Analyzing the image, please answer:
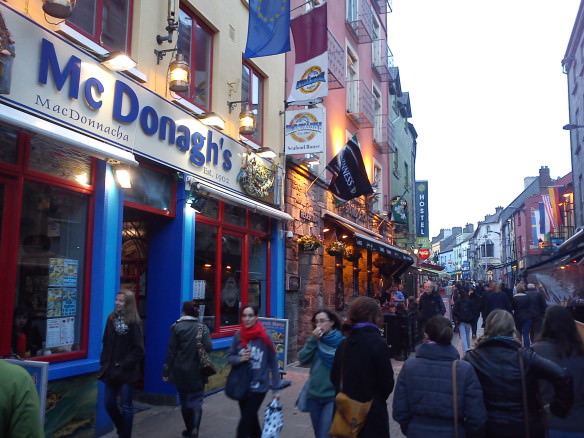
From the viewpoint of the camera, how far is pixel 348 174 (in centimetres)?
1349

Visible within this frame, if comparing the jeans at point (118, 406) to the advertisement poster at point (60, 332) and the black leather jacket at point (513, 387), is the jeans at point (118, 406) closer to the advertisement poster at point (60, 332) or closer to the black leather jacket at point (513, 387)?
the advertisement poster at point (60, 332)

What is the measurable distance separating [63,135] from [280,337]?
13.9 ft

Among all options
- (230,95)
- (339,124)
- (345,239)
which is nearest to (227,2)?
(230,95)

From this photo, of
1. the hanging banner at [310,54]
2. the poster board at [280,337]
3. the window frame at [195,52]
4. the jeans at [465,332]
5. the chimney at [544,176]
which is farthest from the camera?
the chimney at [544,176]

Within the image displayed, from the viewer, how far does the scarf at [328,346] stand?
4.79 m

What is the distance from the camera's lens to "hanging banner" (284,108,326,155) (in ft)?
37.0

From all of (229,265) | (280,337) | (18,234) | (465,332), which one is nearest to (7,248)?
(18,234)

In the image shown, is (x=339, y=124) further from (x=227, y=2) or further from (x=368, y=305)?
(x=368, y=305)

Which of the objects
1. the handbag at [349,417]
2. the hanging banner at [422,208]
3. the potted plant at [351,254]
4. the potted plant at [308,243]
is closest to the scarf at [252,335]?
the handbag at [349,417]

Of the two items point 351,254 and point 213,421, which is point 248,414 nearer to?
point 213,421

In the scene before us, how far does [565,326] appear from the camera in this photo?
406cm

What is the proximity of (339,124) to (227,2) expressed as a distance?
6.46 m

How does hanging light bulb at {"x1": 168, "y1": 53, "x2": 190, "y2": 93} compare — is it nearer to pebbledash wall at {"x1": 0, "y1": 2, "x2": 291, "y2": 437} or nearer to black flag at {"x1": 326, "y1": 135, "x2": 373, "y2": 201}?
pebbledash wall at {"x1": 0, "y1": 2, "x2": 291, "y2": 437}

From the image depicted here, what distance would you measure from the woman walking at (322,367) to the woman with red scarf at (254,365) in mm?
623
